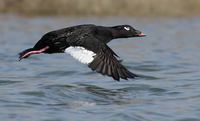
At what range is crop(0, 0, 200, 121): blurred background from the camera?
25.7 ft

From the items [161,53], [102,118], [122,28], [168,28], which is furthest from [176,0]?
[102,118]

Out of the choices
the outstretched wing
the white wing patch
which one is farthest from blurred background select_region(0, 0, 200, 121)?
the white wing patch

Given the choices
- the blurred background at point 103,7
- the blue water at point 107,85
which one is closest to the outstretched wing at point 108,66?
the blue water at point 107,85

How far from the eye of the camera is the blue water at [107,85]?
25.4 feet

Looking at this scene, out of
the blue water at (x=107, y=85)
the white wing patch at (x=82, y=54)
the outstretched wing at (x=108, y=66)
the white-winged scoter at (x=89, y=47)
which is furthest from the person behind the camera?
the white wing patch at (x=82, y=54)

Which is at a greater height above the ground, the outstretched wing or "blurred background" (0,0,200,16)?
"blurred background" (0,0,200,16)

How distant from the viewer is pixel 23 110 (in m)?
7.80

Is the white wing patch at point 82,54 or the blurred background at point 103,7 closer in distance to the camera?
the white wing patch at point 82,54

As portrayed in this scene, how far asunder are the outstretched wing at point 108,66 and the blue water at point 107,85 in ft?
1.14

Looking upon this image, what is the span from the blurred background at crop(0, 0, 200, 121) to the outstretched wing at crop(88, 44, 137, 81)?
35 centimetres

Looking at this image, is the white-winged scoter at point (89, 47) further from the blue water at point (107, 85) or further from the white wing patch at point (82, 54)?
the blue water at point (107, 85)

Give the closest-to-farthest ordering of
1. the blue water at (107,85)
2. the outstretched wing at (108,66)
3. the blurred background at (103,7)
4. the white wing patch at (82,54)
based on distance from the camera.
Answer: the blue water at (107,85) → the outstretched wing at (108,66) → the white wing patch at (82,54) → the blurred background at (103,7)

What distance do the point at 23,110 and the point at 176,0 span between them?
14.9 m

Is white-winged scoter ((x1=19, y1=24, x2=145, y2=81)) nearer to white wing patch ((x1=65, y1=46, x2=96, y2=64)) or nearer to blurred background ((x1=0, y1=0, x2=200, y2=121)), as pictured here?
white wing patch ((x1=65, y1=46, x2=96, y2=64))
